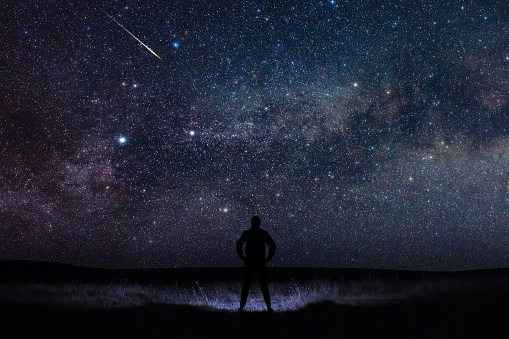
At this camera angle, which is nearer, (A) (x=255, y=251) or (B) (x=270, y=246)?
(A) (x=255, y=251)

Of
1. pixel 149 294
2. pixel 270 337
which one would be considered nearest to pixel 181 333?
pixel 270 337

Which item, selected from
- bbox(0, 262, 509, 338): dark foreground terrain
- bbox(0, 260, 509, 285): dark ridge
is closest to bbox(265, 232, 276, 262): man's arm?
bbox(0, 262, 509, 338): dark foreground terrain

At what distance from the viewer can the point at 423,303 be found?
8.98 m

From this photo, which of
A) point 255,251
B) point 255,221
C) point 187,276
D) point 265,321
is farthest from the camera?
point 187,276

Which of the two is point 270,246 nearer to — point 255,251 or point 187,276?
point 255,251

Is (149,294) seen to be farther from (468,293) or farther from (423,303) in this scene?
(468,293)

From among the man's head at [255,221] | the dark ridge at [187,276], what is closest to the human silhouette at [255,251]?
the man's head at [255,221]

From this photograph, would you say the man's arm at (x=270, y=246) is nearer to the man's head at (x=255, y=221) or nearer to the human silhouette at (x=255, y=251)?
the human silhouette at (x=255, y=251)

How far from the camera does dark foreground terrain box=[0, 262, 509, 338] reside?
6.14 meters

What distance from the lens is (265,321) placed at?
7.05 m

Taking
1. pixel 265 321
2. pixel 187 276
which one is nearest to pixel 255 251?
pixel 265 321

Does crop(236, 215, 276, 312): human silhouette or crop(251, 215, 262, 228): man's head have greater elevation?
crop(251, 215, 262, 228): man's head

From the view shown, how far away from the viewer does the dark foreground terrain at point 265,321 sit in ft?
20.2

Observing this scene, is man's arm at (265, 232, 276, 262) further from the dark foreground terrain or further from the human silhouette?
the dark foreground terrain
